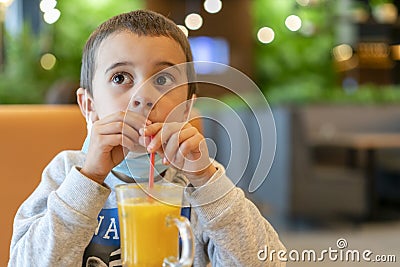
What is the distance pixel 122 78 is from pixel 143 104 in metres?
Result: 0.07

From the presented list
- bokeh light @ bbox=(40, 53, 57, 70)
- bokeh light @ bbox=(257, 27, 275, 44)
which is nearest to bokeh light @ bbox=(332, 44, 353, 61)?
bokeh light @ bbox=(257, 27, 275, 44)

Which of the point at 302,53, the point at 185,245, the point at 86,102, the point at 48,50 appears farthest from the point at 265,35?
the point at 185,245

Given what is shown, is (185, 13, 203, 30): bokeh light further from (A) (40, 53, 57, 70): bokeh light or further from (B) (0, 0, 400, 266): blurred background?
(A) (40, 53, 57, 70): bokeh light

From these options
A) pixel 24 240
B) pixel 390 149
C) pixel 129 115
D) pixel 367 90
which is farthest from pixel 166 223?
pixel 367 90

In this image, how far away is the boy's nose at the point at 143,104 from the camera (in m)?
0.57

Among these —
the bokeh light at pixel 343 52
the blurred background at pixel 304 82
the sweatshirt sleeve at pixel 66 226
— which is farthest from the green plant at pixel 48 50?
the bokeh light at pixel 343 52

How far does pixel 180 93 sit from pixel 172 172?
208mm

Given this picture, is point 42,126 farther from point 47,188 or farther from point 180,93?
point 180,93

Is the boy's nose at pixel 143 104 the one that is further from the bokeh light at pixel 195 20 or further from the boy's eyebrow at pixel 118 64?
the bokeh light at pixel 195 20

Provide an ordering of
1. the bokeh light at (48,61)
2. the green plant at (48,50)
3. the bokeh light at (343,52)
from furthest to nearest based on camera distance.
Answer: the bokeh light at (343,52) < the bokeh light at (48,61) < the green plant at (48,50)

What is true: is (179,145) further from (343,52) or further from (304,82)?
(343,52)

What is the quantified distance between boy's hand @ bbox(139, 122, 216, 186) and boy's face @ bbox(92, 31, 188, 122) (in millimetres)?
18

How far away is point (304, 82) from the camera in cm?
840

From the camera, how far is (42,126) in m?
1.04
